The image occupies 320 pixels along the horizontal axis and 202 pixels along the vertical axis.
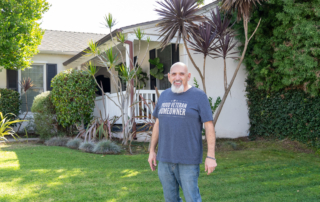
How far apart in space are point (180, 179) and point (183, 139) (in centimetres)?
37

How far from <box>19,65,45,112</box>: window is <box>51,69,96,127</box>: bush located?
143 inches

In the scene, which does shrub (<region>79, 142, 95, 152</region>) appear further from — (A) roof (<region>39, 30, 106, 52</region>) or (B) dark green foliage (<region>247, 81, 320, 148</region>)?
(A) roof (<region>39, 30, 106, 52</region>)

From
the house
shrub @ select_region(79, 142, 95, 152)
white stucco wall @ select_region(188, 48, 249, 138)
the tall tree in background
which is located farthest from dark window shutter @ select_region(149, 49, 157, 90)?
shrub @ select_region(79, 142, 95, 152)

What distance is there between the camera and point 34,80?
37.8 feet

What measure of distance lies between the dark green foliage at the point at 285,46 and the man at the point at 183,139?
16.9ft

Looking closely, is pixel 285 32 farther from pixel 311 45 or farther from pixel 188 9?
pixel 188 9

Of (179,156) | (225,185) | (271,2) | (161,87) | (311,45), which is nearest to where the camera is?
(179,156)

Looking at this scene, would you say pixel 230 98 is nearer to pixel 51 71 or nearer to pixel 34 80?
pixel 51 71

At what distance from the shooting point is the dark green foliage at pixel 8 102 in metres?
9.52

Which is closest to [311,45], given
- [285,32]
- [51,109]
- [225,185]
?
[285,32]

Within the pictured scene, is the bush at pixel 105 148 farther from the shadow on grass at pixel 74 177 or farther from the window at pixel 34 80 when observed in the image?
the window at pixel 34 80

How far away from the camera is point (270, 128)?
27.9 ft

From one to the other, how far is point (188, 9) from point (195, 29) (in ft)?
2.46

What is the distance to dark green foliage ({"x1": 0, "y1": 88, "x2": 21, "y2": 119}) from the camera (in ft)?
31.2
